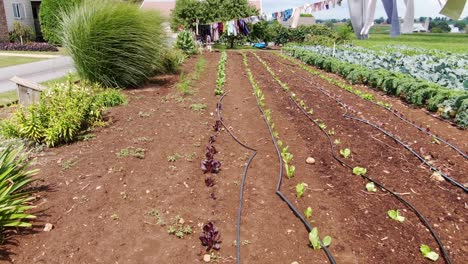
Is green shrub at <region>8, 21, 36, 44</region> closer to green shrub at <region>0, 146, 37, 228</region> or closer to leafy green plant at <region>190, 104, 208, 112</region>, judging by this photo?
leafy green plant at <region>190, 104, 208, 112</region>

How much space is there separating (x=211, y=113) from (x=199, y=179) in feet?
9.98

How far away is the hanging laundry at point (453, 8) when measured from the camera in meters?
3.58

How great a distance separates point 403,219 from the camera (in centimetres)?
345

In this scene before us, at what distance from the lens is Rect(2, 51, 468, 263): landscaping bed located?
10.1 ft

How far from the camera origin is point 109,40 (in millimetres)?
8414

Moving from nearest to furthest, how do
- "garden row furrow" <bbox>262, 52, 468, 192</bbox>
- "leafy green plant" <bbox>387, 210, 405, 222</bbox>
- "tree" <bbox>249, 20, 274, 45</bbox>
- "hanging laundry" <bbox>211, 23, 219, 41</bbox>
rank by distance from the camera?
"leafy green plant" <bbox>387, 210, 405, 222</bbox>
"garden row furrow" <bbox>262, 52, 468, 192</bbox>
"hanging laundry" <bbox>211, 23, 219, 41</bbox>
"tree" <bbox>249, 20, 274, 45</bbox>

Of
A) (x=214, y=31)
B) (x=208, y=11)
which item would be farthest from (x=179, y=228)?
(x=208, y=11)

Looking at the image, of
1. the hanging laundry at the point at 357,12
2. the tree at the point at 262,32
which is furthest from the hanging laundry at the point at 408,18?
the tree at the point at 262,32

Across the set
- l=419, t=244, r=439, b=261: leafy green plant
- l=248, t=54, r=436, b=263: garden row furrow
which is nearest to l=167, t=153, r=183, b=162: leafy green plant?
l=248, t=54, r=436, b=263: garden row furrow

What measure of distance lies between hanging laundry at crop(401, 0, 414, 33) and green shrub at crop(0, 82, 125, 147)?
16.5 feet

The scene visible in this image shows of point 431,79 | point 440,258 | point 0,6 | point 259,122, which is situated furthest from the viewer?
point 0,6

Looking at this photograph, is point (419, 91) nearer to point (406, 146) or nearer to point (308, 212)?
point (406, 146)

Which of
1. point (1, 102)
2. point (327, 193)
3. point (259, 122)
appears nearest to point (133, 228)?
point (327, 193)

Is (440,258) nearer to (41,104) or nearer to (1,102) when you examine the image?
(41,104)
